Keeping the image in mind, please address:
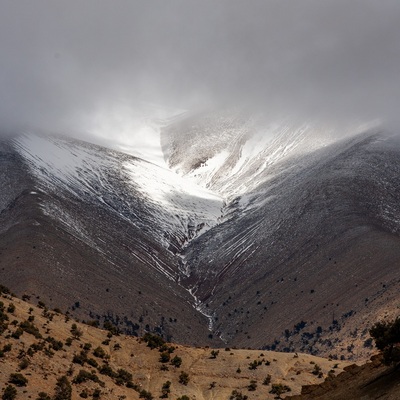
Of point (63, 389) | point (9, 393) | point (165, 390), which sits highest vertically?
point (165, 390)

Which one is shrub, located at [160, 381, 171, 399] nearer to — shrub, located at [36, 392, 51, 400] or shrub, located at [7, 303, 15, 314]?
shrub, located at [36, 392, 51, 400]

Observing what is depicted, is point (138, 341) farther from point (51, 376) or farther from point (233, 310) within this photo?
point (233, 310)

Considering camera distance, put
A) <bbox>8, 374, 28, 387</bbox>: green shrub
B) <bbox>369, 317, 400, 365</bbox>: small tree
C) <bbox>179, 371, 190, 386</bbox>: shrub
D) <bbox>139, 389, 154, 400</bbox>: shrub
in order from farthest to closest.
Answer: <bbox>179, 371, 190, 386</bbox>: shrub → <bbox>139, 389, 154, 400</bbox>: shrub → <bbox>8, 374, 28, 387</bbox>: green shrub → <bbox>369, 317, 400, 365</bbox>: small tree

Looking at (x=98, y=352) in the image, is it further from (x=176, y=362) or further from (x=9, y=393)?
(x=9, y=393)

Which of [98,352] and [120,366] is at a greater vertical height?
[98,352]

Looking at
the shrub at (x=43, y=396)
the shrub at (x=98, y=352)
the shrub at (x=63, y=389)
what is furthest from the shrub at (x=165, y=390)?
the shrub at (x=43, y=396)

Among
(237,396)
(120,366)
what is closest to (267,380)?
(237,396)

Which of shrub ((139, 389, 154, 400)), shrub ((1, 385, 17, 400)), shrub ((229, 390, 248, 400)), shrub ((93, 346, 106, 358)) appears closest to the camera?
shrub ((1, 385, 17, 400))

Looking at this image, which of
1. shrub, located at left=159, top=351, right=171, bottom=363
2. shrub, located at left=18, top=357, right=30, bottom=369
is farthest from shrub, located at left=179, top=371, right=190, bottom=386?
shrub, located at left=18, top=357, right=30, bottom=369

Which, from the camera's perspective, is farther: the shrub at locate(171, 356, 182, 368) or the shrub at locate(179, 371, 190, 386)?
the shrub at locate(171, 356, 182, 368)
